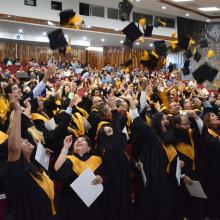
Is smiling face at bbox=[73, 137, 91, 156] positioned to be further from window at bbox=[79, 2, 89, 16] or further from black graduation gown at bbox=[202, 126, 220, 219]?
window at bbox=[79, 2, 89, 16]

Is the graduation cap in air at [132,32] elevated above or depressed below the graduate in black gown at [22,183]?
above

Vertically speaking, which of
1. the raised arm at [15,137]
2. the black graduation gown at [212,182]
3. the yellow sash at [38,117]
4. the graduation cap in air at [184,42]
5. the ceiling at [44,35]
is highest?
the ceiling at [44,35]

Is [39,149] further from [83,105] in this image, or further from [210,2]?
[210,2]

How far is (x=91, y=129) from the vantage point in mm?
5230

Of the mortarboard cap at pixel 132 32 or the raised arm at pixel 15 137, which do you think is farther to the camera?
the mortarboard cap at pixel 132 32

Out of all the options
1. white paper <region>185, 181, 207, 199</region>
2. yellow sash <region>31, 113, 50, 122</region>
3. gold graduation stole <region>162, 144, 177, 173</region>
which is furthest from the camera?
yellow sash <region>31, 113, 50, 122</region>

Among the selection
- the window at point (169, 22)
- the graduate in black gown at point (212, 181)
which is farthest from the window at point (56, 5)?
the graduate in black gown at point (212, 181)

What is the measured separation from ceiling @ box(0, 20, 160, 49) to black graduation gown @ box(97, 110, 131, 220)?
13136mm

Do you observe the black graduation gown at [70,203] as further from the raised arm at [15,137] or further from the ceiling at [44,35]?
the ceiling at [44,35]

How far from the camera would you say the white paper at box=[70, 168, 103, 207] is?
3.32 meters

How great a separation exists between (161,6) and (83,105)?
13973 mm

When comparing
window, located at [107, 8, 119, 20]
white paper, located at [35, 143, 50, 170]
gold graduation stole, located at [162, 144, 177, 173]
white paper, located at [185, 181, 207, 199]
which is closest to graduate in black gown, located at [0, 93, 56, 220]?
white paper, located at [35, 143, 50, 170]

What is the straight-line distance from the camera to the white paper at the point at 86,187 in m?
3.32

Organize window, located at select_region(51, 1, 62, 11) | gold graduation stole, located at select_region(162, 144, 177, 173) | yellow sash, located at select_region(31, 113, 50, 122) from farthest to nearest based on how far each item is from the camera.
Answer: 1. window, located at select_region(51, 1, 62, 11)
2. yellow sash, located at select_region(31, 113, 50, 122)
3. gold graduation stole, located at select_region(162, 144, 177, 173)
